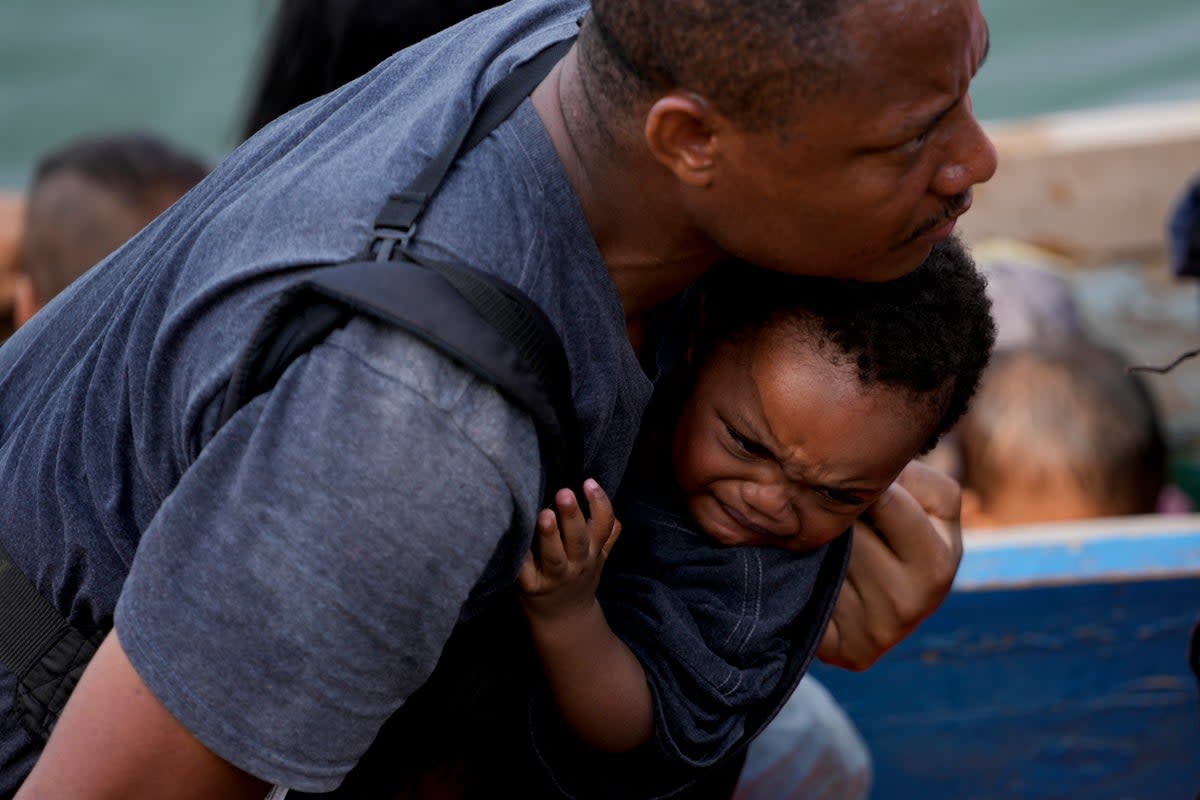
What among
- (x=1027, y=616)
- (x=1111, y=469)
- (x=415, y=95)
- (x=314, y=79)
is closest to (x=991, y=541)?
(x=1027, y=616)

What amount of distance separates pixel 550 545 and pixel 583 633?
A: 0.18 metres

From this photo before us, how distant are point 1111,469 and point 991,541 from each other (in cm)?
96

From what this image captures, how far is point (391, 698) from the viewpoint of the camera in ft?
3.68

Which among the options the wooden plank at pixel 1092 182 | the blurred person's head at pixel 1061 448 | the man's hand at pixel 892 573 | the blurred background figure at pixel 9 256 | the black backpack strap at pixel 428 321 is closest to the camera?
the black backpack strap at pixel 428 321

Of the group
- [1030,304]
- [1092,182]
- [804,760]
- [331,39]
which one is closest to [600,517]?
[804,760]

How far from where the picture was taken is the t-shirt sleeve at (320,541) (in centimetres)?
104

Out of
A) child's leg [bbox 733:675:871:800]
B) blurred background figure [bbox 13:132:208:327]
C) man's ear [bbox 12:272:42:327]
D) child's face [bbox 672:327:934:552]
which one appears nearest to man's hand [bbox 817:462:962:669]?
child's face [bbox 672:327:934:552]

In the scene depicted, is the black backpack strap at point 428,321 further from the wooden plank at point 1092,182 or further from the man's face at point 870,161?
the wooden plank at point 1092,182

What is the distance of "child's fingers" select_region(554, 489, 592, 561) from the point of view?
1.22m

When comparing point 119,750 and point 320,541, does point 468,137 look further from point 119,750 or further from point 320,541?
point 119,750

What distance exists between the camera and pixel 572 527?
126cm

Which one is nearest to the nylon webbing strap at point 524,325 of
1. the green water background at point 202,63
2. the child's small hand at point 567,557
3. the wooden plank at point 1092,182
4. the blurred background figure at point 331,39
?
the child's small hand at point 567,557

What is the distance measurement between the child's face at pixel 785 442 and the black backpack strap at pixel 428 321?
524 mm

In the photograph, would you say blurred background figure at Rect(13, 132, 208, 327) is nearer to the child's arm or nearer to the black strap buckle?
the child's arm
